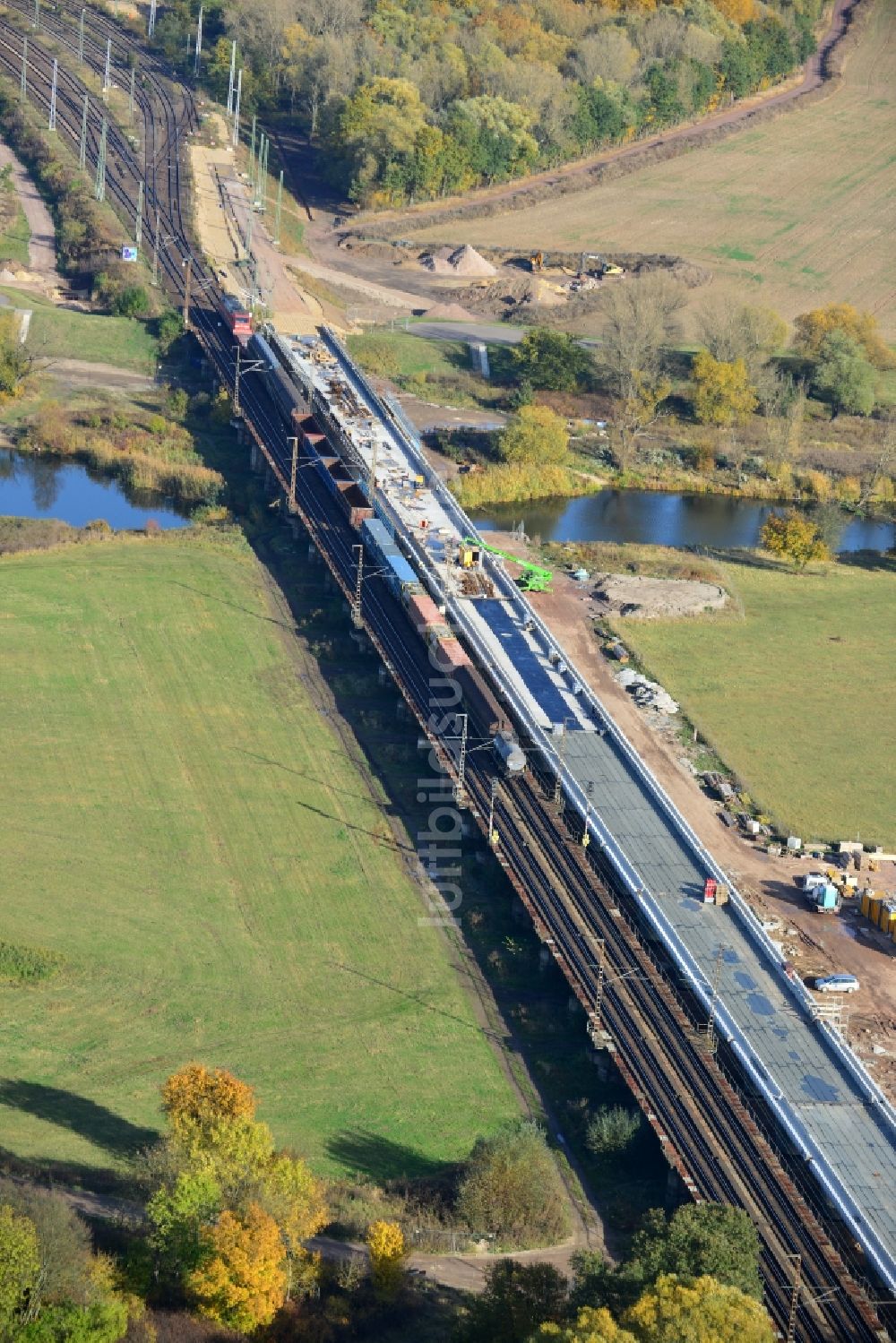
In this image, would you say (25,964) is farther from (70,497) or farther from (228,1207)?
(70,497)

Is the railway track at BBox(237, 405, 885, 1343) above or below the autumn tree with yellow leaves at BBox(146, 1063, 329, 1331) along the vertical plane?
below

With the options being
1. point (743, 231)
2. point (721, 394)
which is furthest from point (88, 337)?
point (743, 231)

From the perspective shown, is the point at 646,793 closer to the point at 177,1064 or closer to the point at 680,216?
the point at 177,1064

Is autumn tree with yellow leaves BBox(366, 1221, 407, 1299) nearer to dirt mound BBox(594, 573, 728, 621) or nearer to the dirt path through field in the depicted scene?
dirt mound BBox(594, 573, 728, 621)

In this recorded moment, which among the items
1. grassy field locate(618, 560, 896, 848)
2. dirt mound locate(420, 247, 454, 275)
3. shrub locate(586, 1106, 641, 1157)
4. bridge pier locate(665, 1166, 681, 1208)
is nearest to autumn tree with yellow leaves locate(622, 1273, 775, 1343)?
bridge pier locate(665, 1166, 681, 1208)

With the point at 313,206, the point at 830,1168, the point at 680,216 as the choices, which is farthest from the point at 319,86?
the point at 830,1168
